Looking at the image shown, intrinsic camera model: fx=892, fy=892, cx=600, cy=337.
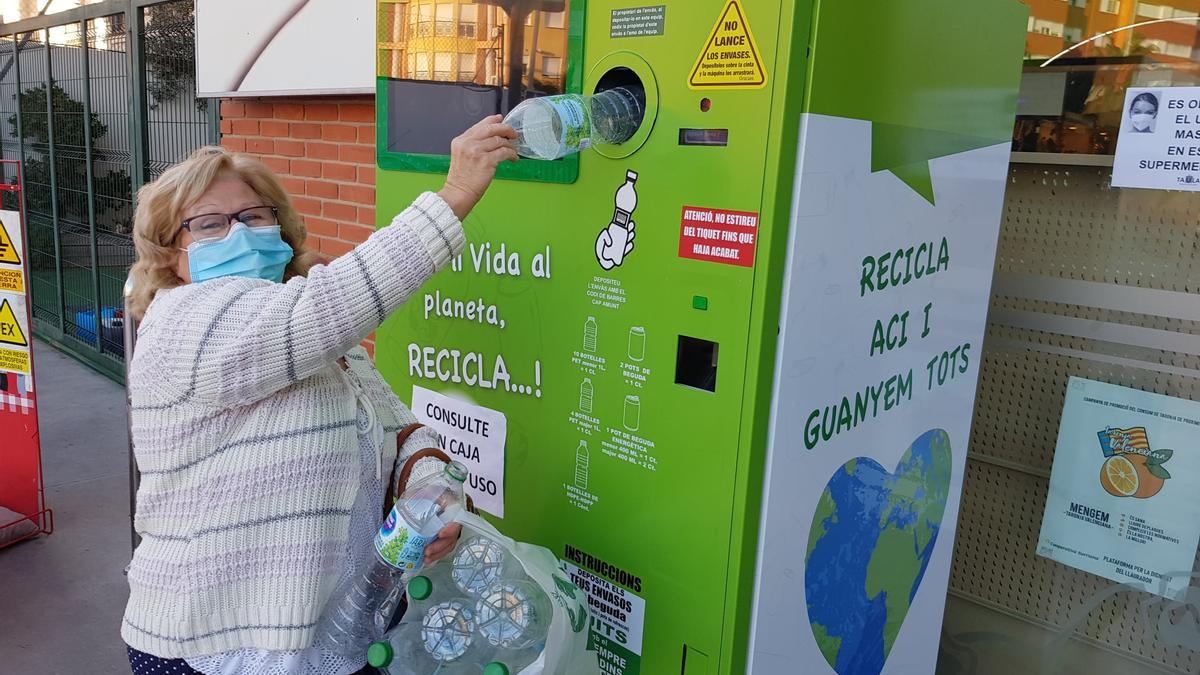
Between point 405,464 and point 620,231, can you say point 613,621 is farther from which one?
point 620,231

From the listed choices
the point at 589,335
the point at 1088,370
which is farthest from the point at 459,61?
the point at 1088,370

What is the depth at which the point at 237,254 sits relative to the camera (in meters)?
1.76

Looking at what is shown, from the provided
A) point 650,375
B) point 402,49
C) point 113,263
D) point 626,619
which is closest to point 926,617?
point 626,619

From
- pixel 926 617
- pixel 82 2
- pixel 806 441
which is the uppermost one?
pixel 82 2

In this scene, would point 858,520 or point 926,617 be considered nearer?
point 858,520

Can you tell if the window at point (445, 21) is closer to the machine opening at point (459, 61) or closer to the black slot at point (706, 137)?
the machine opening at point (459, 61)

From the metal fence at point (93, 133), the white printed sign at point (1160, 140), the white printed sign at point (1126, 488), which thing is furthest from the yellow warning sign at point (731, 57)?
the metal fence at point (93, 133)

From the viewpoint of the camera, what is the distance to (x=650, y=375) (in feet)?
Answer: 5.83

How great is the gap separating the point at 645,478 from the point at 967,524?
1699 mm

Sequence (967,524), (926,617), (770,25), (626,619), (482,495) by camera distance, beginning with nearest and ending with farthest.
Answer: (770,25) → (626,619) → (482,495) → (926,617) → (967,524)

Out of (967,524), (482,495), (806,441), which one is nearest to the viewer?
(806,441)

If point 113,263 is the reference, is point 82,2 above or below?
above

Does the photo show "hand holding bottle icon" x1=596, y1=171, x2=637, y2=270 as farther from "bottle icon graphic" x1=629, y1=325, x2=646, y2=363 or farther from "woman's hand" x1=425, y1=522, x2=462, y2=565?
"woman's hand" x1=425, y1=522, x2=462, y2=565

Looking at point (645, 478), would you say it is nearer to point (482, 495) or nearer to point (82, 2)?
point (482, 495)
